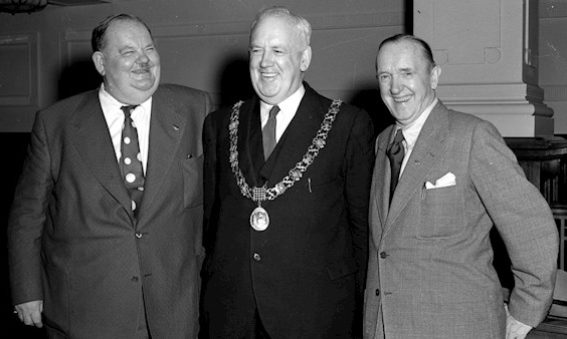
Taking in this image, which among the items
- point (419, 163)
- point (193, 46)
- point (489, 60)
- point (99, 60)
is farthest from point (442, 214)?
point (193, 46)

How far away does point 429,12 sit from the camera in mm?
4125

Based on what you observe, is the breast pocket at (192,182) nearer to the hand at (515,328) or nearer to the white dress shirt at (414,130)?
the white dress shirt at (414,130)

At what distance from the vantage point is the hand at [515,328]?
81.8 inches

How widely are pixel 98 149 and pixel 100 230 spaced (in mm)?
292

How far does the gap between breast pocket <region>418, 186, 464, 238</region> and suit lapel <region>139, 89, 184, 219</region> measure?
0.96 m

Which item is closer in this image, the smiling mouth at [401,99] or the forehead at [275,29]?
the smiling mouth at [401,99]

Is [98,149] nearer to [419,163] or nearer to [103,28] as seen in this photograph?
[103,28]

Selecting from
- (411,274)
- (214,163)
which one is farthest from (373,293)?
(214,163)

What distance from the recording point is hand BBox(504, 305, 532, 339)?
6.82 feet

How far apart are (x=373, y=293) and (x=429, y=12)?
7.81 ft

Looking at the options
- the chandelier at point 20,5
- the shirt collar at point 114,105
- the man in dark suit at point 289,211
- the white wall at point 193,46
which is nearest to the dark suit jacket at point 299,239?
the man in dark suit at point 289,211

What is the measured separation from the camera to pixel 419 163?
214 cm

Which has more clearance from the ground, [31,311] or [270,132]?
[270,132]

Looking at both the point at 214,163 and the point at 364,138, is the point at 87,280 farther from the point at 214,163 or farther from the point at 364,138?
the point at 364,138
